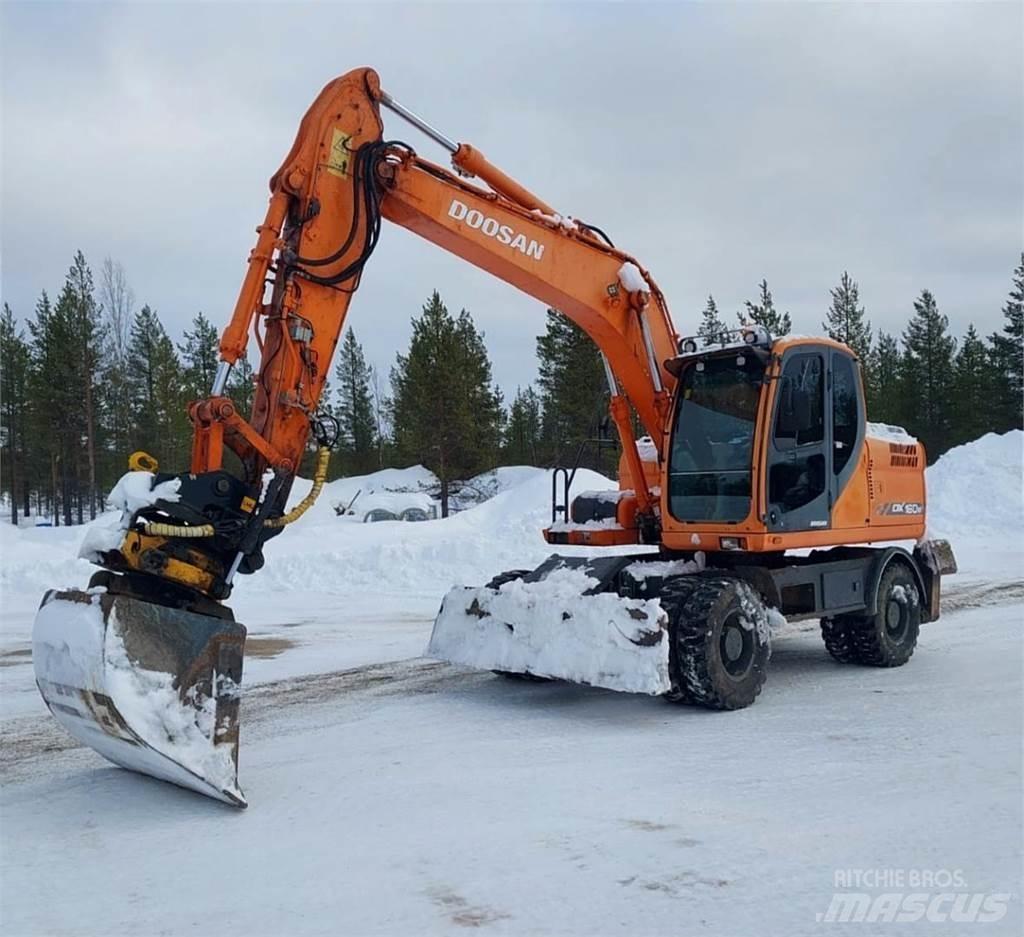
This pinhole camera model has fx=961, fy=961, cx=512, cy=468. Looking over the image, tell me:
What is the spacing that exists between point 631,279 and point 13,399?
4428cm

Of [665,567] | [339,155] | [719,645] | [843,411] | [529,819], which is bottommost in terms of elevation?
[529,819]

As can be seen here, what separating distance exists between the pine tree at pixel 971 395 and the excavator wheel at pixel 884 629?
34.8 m

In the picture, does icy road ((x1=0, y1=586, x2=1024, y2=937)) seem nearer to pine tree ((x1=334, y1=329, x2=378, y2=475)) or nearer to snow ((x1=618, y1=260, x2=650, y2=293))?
snow ((x1=618, y1=260, x2=650, y2=293))

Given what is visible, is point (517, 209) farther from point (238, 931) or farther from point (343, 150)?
point (238, 931)

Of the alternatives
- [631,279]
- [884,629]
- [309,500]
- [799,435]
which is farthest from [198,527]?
[884,629]

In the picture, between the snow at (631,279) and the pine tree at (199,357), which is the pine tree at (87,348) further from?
the snow at (631,279)

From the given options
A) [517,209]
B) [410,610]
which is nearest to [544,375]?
[410,610]

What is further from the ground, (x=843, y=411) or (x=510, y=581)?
(x=843, y=411)

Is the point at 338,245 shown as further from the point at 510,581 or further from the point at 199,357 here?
the point at 199,357

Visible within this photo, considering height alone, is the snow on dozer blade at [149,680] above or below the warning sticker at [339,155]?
below

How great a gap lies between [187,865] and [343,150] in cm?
456

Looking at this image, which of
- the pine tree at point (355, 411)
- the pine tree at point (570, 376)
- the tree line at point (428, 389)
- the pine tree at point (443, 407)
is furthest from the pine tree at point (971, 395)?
the pine tree at point (355, 411)

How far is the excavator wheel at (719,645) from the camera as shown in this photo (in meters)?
6.80

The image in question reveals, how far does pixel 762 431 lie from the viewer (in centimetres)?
746
